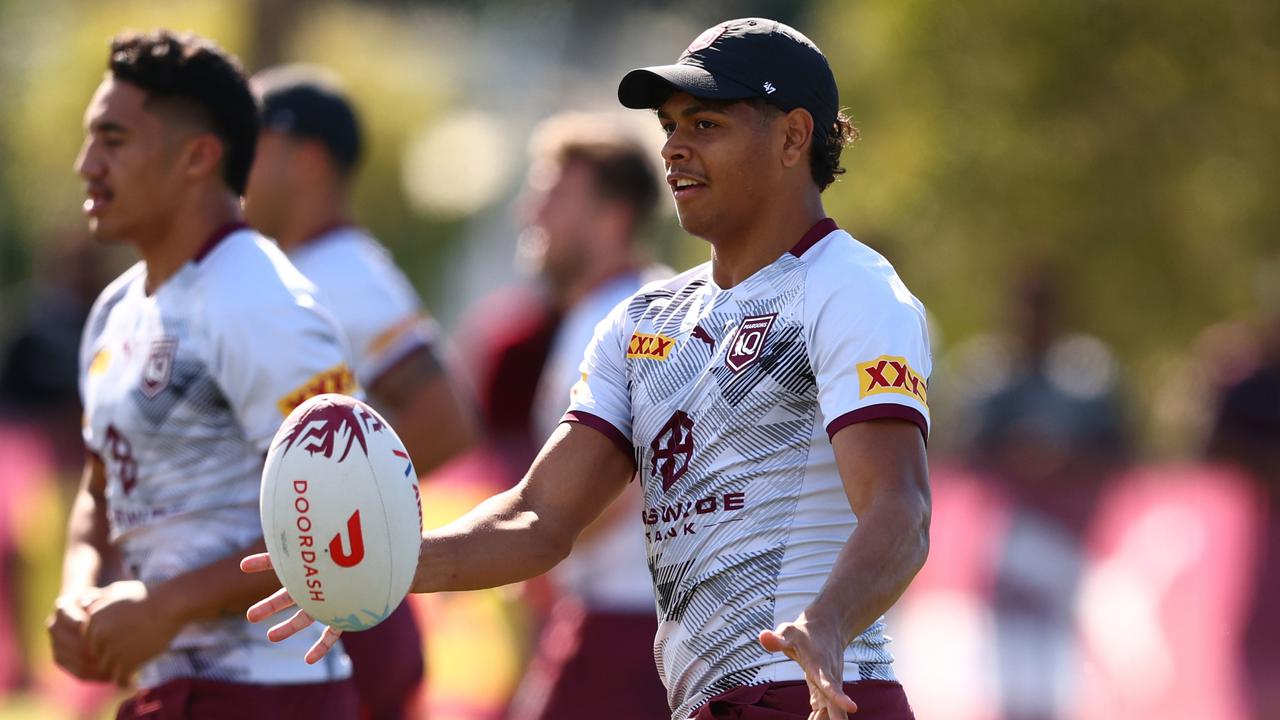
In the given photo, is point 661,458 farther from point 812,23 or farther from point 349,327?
point 812,23

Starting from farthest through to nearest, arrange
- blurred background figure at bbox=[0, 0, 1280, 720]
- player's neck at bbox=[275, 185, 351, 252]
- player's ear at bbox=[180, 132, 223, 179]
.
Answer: blurred background figure at bbox=[0, 0, 1280, 720]
player's neck at bbox=[275, 185, 351, 252]
player's ear at bbox=[180, 132, 223, 179]

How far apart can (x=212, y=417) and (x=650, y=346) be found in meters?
A: 1.35

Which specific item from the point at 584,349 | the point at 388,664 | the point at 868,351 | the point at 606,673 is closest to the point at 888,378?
the point at 868,351

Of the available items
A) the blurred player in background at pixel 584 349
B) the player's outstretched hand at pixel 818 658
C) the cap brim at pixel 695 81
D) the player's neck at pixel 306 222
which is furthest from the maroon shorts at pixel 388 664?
the player's outstretched hand at pixel 818 658

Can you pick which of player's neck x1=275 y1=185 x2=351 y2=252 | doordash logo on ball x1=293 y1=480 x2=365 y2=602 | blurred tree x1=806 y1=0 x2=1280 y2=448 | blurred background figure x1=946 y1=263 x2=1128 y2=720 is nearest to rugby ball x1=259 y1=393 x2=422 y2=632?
doordash logo on ball x1=293 y1=480 x2=365 y2=602

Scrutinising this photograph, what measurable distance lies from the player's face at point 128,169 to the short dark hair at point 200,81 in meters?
0.06

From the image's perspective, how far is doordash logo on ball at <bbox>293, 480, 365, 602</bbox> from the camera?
12.8 feet

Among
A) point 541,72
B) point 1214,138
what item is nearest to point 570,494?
point 1214,138

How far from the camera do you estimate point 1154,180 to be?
13234 mm

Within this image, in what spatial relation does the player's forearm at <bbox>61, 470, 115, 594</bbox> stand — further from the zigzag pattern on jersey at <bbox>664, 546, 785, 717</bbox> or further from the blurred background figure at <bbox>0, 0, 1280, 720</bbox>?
the zigzag pattern on jersey at <bbox>664, 546, 785, 717</bbox>

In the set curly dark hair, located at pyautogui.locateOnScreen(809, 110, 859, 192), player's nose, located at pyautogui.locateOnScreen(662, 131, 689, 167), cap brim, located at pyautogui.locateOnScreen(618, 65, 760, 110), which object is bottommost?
player's nose, located at pyautogui.locateOnScreen(662, 131, 689, 167)

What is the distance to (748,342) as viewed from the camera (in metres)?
4.20

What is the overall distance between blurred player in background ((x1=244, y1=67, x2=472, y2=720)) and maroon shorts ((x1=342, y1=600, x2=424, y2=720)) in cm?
5

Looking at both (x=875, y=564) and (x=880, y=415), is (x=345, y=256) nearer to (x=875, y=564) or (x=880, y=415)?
(x=880, y=415)
